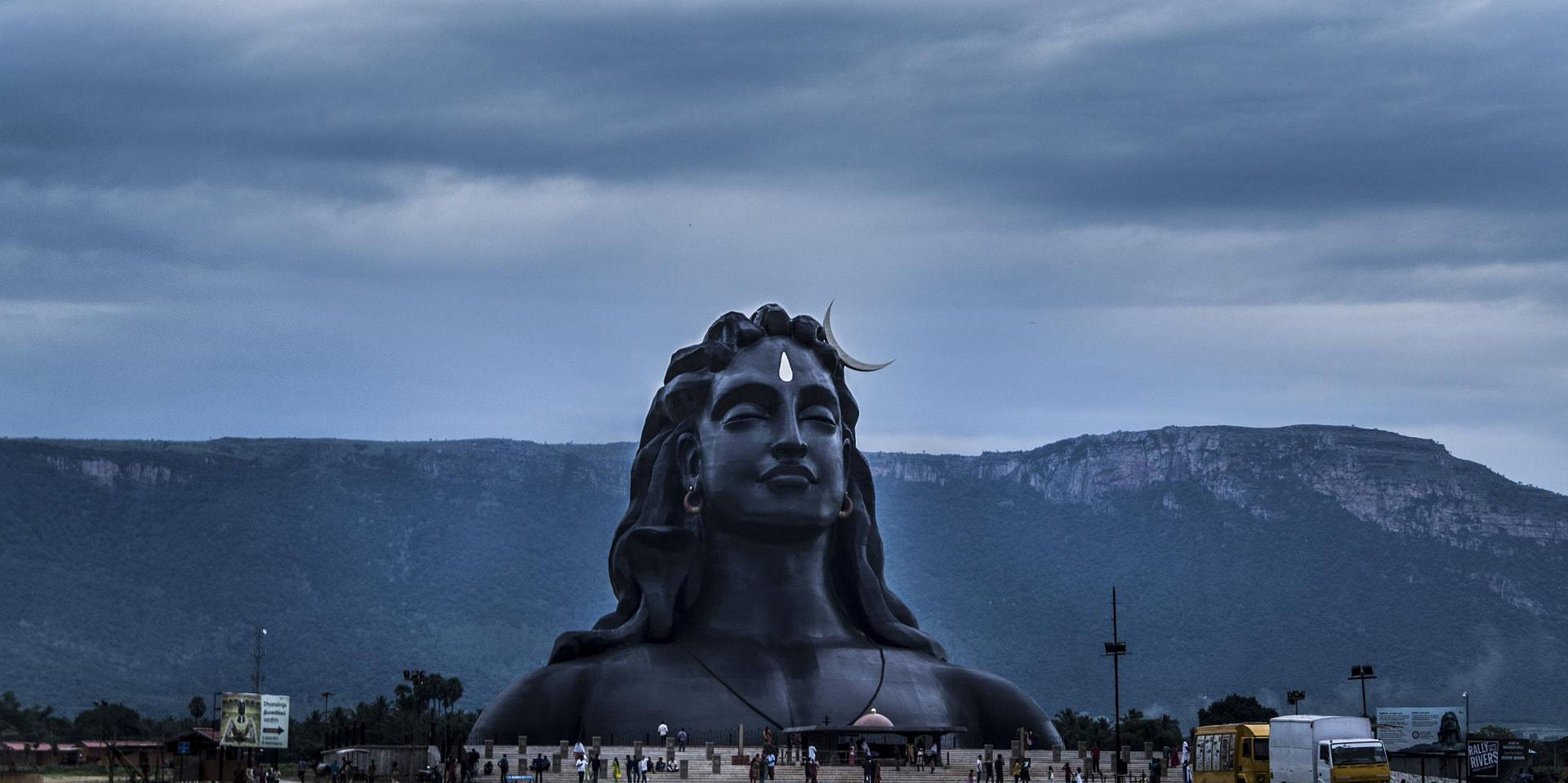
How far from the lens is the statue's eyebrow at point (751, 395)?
6462cm

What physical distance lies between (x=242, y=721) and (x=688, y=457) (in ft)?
46.6

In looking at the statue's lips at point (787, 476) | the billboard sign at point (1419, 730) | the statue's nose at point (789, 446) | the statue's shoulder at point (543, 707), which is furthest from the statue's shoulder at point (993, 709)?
the billboard sign at point (1419, 730)

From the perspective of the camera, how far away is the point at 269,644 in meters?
163

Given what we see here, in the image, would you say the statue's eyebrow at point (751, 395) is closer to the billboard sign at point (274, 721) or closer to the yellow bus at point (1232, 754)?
the billboard sign at point (274, 721)

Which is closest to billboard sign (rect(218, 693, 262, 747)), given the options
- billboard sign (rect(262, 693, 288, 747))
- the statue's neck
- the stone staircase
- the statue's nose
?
billboard sign (rect(262, 693, 288, 747))

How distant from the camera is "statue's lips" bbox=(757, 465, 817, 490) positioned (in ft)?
210

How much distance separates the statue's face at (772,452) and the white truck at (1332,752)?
17.8m

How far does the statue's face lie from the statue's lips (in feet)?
0.07

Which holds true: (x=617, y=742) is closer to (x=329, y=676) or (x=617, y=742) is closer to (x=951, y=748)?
(x=951, y=748)

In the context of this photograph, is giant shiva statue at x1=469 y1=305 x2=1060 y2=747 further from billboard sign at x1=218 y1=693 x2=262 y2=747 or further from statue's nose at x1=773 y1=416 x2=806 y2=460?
billboard sign at x1=218 y1=693 x2=262 y2=747

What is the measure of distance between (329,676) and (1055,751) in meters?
103

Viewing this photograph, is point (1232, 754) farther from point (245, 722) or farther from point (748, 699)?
point (245, 722)

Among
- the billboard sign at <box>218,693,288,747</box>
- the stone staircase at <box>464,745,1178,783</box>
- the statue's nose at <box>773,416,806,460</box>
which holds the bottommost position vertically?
the stone staircase at <box>464,745,1178,783</box>

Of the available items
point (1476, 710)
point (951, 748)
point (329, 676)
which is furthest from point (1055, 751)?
point (329, 676)
